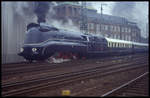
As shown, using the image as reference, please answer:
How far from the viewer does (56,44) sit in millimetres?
16906

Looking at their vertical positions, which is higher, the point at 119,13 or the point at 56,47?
the point at 119,13

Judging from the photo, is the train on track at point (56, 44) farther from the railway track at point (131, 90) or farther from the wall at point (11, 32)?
the railway track at point (131, 90)

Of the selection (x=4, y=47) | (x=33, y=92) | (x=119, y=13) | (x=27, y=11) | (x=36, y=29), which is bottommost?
(x=33, y=92)

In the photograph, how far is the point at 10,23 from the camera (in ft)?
71.2

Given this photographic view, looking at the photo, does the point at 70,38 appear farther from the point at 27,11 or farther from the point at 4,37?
the point at 4,37

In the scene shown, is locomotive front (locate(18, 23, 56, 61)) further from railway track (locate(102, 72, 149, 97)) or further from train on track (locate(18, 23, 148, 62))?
railway track (locate(102, 72, 149, 97))

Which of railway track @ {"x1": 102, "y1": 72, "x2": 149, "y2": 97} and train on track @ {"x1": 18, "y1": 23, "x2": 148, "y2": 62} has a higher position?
train on track @ {"x1": 18, "y1": 23, "x2": 148, "y2": 62}

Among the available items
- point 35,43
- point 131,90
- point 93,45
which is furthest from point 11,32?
point 131,90

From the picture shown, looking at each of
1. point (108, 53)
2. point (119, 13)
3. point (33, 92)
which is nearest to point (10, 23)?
point (108, 53)

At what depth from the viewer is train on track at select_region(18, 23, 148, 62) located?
16.2 m

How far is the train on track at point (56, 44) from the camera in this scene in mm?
16234

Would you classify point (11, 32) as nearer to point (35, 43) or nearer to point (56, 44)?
point (35, 43)

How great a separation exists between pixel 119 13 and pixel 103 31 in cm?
814

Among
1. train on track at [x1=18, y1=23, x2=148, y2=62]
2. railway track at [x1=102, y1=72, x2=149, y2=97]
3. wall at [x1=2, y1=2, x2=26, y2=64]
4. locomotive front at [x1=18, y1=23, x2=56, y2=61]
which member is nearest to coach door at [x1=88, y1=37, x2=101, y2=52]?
train on track at [x1=18, y1=23, x2=148, y2=62]
